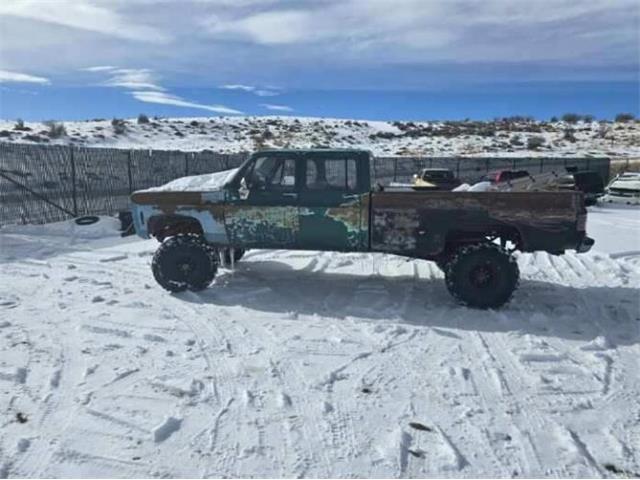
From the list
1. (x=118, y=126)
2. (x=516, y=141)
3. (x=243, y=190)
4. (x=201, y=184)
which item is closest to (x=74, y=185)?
(x=201, y=184)

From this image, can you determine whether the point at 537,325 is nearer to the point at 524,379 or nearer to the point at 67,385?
the point at 524,379

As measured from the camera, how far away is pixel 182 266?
23.2 feet

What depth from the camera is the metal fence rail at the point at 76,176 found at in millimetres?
13570

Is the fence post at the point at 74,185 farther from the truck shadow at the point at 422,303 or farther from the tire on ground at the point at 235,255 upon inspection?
the truck shadow at the point at 422,303

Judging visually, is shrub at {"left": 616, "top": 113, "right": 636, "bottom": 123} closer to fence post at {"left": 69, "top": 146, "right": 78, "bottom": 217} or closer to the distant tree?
the distant tree

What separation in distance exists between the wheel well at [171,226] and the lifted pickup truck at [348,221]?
0.02 metres

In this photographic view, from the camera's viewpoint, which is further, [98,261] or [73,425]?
[98,261]

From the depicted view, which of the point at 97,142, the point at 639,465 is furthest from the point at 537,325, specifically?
the point at 97,142

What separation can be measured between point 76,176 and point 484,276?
1250 centimetres

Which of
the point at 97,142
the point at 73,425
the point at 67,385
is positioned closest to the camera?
the point at 73,425

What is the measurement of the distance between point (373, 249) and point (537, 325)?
6.78ft

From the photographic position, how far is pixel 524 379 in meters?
4.62

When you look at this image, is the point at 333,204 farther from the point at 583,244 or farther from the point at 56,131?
the point at 56,131

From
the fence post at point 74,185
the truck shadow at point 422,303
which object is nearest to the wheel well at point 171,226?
the truck shadow at point 422,303
